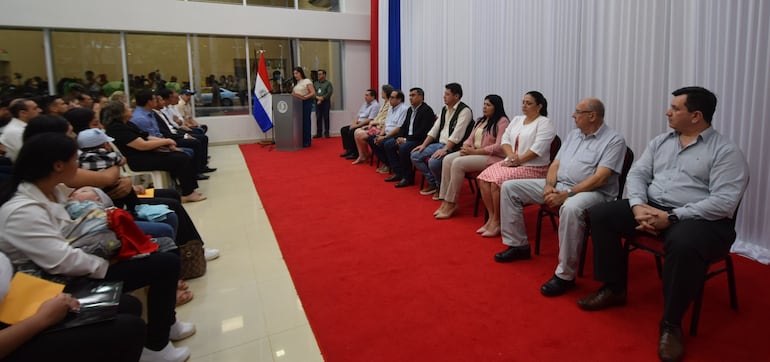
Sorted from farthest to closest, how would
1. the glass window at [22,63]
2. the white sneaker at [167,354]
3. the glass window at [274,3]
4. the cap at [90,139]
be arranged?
the glass window at [274,3]
the glass window at [22,63]
the cap at [90,139]
the white sneaker at [167,354]

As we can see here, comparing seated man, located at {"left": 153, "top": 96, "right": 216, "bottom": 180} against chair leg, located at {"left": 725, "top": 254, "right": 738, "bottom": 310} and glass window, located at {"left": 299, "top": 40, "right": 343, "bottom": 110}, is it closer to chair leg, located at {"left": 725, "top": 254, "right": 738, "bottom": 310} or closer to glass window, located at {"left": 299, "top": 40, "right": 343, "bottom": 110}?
glass window, located at {"left": 299, "top": 40, "right": 343, "bottom": 110}

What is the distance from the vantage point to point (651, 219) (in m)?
2.28

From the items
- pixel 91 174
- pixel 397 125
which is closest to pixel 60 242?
pixel 91 174

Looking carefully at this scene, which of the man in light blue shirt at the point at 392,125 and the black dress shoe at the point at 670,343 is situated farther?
the man in light blue shirt at the point at 392,125

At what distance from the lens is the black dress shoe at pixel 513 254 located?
10.2ft

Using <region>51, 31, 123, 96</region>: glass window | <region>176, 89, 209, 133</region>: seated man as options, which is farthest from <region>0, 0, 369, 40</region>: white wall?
<region>176, 89, 209, 133</region>: seated man

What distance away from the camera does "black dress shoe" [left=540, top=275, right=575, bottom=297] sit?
8.51 feet

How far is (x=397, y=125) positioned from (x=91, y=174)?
4.04 m

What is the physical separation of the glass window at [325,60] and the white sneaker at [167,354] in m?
8.27

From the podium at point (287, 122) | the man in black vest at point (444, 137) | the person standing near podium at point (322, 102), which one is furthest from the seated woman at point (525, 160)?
the person standing near podium at point (322, 102)

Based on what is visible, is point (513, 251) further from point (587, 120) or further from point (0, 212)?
point (0, 212)

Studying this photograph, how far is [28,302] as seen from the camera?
140 cm

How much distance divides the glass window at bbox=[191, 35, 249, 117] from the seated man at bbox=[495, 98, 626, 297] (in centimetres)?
748

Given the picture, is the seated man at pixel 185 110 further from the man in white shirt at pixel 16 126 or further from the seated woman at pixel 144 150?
the man in white shirt at pixel 16 126
